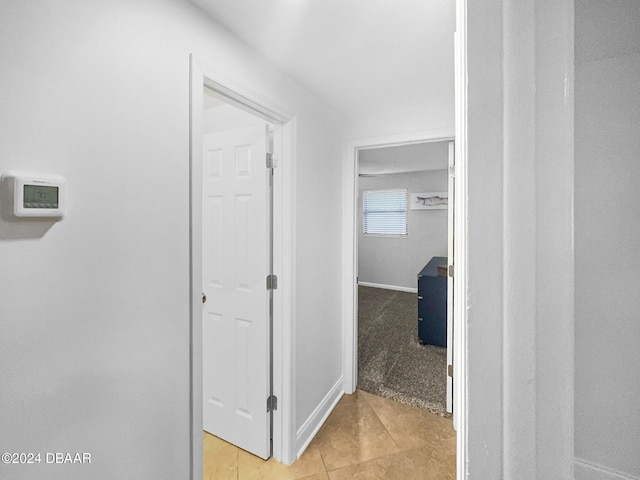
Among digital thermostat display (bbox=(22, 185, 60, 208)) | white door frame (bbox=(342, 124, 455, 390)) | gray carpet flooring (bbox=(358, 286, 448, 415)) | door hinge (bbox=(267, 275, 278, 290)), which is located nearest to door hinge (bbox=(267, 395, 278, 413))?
door hinge (bbox=(267, 275, 278, 290))

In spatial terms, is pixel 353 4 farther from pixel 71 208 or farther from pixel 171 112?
pixel 71 208

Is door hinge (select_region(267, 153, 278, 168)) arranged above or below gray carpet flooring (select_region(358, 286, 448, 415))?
above

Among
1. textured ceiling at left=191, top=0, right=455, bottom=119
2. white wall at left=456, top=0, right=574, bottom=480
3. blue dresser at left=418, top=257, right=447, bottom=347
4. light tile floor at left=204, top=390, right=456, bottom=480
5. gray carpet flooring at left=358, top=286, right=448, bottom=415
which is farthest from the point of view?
blue dresser at left=418, top=257, right=447, bottom=347

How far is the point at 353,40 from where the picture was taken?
1541 millimetres

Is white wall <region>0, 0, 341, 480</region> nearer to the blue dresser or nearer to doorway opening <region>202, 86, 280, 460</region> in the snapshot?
doorway opening <region>202, 86, 280, 460</region>

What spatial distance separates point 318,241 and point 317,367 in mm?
934

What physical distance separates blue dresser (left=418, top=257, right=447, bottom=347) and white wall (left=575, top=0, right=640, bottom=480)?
3.09 meters

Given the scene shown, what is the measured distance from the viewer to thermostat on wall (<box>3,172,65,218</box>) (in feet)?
2.49

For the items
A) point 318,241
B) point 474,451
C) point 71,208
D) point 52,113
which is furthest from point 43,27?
point 318,241

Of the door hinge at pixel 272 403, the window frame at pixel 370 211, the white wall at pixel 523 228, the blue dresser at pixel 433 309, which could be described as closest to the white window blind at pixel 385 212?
the window frame at pixel 370 211

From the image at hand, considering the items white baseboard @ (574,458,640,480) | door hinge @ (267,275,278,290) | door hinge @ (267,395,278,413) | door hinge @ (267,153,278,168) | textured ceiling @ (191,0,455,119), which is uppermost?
textured ceiling @ (191,0,455,119)

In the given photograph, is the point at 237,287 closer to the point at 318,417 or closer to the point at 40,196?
the point at 318,417

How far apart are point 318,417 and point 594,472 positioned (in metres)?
2.05

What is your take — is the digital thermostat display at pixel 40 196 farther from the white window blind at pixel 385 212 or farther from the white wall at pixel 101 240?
the white window blind at pixel 385 212
